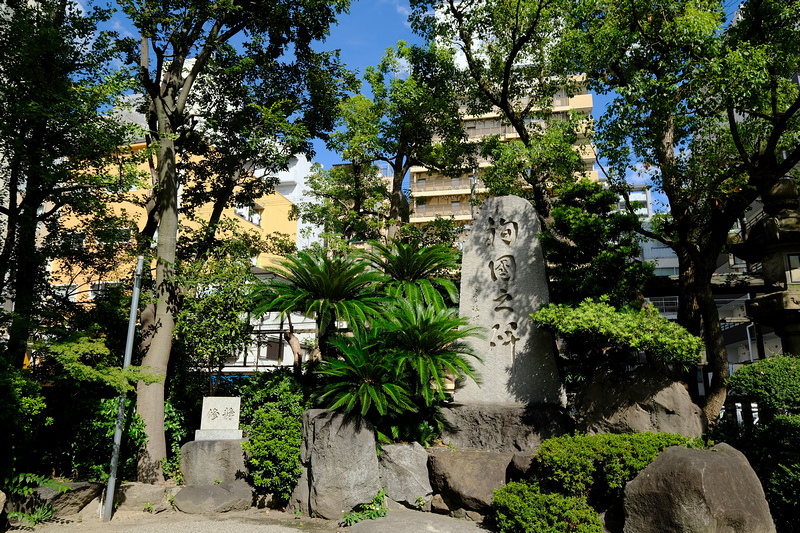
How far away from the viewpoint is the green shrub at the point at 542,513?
700 centimetres

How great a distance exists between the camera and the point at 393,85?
1653 cm

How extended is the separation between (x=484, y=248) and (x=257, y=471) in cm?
616

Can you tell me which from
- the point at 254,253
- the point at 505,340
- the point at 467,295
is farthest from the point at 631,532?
the point at 254,253

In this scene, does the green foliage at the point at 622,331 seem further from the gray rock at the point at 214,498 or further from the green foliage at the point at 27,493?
the green foliage at the point at 27,493

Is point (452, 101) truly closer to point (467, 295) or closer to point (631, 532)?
point (467, 295)

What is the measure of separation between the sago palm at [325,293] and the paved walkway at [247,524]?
335 cm

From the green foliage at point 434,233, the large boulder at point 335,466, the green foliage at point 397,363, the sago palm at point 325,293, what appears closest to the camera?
the large boulder at point 335,466

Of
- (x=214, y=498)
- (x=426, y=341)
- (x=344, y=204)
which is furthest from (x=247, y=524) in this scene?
(x=344, y=204)

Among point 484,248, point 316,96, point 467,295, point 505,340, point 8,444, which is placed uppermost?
point 316,96

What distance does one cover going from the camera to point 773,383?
7719 millimetres

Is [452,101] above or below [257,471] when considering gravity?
above

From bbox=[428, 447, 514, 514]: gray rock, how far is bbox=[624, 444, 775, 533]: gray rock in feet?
7.71

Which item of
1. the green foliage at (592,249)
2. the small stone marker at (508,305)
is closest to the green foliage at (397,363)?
the small stone marker at (508,305)

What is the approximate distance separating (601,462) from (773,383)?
2.70m
